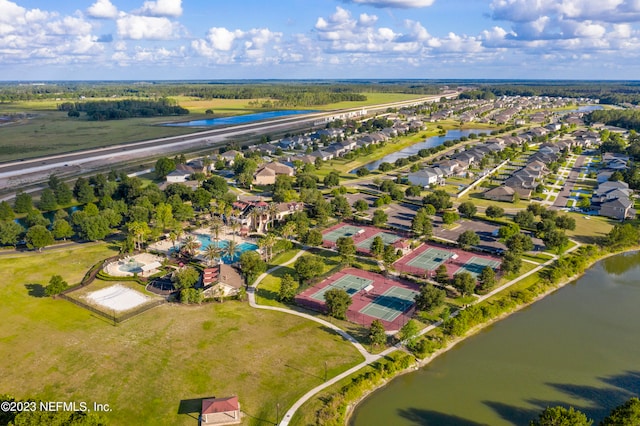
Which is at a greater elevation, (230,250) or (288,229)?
(288,229)

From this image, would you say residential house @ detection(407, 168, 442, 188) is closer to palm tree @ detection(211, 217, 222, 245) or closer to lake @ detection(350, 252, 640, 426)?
palm tree @ detection(211, 217, 222, 245)

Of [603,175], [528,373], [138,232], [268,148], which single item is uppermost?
[268,148]

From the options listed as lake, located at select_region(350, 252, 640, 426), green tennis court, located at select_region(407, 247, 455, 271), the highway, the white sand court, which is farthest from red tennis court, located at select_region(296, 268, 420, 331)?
the highway

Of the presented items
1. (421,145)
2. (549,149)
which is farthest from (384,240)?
(421,145)

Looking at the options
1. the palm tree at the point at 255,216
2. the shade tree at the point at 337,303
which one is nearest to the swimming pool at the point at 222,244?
the palm tree at the point at 255,216

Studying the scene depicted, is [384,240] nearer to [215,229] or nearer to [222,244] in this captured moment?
[222,244]

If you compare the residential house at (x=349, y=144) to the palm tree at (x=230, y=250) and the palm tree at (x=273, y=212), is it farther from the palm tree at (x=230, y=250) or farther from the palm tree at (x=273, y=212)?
the palm tree at (x=230, y=250)

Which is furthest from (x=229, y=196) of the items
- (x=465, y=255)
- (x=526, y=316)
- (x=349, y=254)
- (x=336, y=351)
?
(x=526, y=316)
